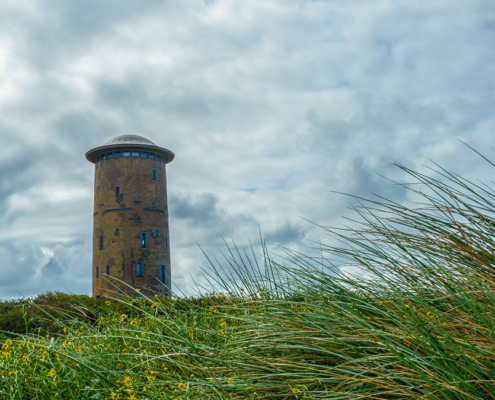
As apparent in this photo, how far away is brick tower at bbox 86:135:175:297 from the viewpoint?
18078mm

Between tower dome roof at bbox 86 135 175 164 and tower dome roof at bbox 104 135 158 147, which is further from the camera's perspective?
tower dome roof at bbox 104 135 158 147

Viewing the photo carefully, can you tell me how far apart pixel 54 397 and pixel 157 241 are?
16088 mm

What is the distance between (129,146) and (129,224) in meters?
3.51

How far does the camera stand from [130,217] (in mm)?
18328

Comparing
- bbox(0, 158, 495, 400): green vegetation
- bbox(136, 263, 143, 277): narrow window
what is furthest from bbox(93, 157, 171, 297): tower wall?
bbox(0, 158, 495, 400): green vegetation

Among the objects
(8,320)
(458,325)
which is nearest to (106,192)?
(8,320)

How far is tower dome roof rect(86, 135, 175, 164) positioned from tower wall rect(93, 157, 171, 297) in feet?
1.64

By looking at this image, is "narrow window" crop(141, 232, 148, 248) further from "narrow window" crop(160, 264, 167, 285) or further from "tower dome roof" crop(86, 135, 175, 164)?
"tower dome roof" crop(86, 135, 175, 164)

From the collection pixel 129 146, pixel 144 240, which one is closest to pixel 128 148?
pixel 129 146

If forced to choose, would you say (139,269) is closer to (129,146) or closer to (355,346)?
(129,146)

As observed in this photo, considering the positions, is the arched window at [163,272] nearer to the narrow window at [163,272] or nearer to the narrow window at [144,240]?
the narrow window at [163,272]

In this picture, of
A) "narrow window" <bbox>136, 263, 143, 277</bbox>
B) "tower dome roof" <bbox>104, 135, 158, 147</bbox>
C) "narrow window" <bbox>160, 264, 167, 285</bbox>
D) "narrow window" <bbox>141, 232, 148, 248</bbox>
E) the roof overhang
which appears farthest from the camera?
"tower dome roof" <bbox>104, 135, 158, 147</bbox>

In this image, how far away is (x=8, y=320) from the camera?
6625mm

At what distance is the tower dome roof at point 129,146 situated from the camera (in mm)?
19219
